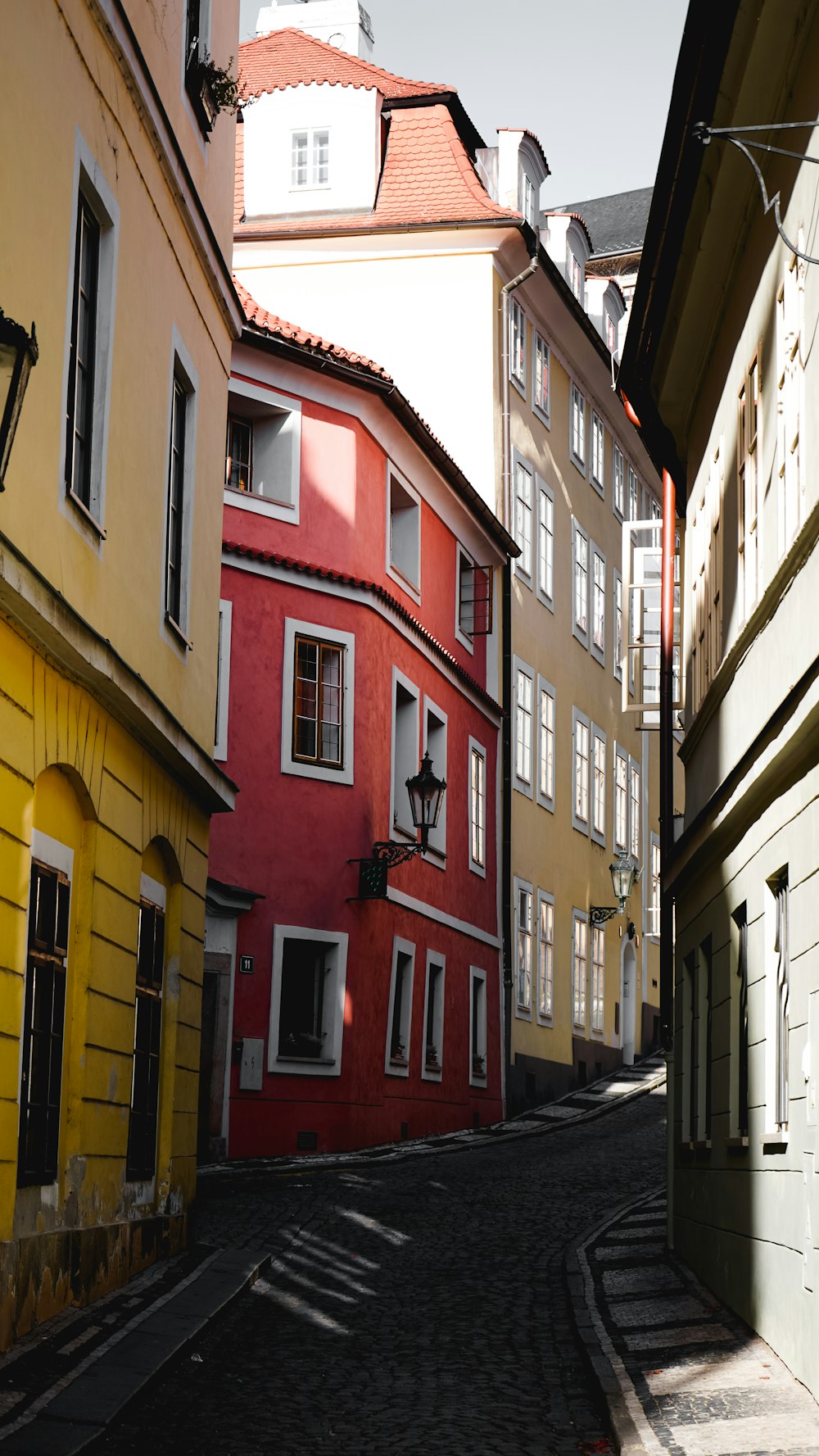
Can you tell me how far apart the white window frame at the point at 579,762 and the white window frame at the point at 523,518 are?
13.0 feet

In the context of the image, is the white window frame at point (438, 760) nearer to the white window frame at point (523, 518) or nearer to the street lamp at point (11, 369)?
the white window frame at point (523, 518)

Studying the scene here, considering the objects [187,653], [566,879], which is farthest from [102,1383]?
[566,879]

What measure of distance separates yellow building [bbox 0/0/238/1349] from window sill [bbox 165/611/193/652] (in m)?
0.05

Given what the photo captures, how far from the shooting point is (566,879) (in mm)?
33469

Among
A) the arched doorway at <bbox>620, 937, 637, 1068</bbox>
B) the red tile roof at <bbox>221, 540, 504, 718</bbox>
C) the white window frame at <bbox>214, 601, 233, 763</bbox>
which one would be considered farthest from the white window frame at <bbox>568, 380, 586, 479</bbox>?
the white window frame at <bbox>214, 601, 233, 763</bbox>

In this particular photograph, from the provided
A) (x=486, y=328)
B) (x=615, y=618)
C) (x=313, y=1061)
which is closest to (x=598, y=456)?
(x=615, y=618)

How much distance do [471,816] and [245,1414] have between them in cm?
2001

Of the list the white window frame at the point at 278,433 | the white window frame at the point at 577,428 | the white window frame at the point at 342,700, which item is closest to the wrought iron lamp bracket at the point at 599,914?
the white window frame at the point at 577,428

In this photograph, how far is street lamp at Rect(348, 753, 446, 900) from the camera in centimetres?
2203

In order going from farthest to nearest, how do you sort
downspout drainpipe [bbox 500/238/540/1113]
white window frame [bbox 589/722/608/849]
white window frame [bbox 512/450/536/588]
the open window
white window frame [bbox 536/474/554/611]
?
white window frame [bbox 589/722/608/849] < white window frame [bbox 536/474/554/611] < white window frame [bbox 512/450/536/588] < downspout drainpipe [bbox 500/238/540/1113] < the open window

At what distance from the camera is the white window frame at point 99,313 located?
33.3 ft

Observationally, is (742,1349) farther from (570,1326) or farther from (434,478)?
(434,478)

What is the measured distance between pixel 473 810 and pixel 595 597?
33.1ft

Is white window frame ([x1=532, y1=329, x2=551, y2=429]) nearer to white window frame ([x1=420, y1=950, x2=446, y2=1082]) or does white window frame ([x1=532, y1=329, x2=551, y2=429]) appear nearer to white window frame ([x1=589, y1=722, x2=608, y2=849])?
white window frame ([x1=589, y1=722, x2=608, y2=849])
